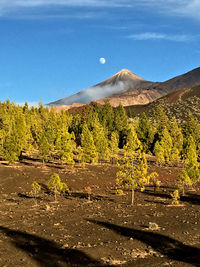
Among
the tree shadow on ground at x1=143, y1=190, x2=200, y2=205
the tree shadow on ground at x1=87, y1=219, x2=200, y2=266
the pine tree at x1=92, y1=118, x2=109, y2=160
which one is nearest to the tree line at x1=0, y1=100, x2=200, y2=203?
the pine tree at x1=92, y1=118, x2=109, y2=160

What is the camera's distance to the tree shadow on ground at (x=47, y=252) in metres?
16.6

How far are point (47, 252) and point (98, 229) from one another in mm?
7008

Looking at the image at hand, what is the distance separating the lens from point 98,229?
24625 mm

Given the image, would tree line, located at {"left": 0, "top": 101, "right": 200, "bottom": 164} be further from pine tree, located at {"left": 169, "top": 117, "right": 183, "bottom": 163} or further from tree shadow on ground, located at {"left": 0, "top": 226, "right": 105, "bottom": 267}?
tree shadow on ground, located at {"left": 0, "top": 226, "right": 105, "bottom": 267}

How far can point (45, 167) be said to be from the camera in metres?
66.5

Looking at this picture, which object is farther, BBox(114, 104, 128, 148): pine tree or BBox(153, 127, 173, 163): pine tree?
BBox(114, 104, 128, 148): pine tree

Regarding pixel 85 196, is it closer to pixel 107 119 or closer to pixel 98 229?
pixel 98 229

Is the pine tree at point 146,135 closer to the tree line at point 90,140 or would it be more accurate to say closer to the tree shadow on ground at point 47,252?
the tree line at point 90,140

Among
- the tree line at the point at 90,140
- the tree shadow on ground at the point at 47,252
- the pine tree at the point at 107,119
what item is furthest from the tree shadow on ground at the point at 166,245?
the pine tree at the point at 107,119

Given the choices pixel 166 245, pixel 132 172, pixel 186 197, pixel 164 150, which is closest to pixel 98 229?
pixel 166 245

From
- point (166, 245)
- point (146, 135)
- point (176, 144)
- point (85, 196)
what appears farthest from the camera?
point (146, 135)

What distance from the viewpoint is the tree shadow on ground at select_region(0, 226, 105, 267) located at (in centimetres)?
1658

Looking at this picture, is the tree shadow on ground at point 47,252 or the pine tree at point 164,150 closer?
the tree shadow on ground at point 47,252

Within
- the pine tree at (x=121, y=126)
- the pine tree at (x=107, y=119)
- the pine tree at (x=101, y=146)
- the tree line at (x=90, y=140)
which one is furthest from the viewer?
the pine tree at (x=107, y=119)
